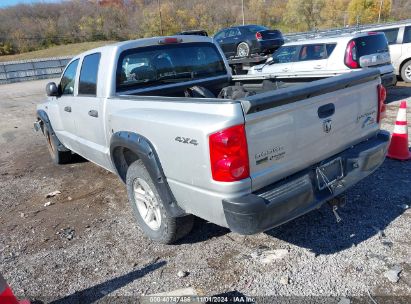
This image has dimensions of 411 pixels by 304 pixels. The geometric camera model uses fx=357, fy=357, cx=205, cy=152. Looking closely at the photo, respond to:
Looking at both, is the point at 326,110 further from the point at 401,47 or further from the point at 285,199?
the point at 401,47

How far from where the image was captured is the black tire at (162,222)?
3154 millimetres

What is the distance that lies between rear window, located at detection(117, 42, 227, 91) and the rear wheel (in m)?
11.3

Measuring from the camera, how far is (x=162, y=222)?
3.25m

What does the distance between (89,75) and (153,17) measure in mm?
69083

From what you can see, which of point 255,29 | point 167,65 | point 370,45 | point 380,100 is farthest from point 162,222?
point 255,29

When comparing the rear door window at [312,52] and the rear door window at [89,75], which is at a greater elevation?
the rear door window at [89,75]

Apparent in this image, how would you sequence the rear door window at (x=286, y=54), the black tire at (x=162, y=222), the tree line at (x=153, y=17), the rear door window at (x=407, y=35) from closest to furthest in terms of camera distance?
the black tire at (x=162, y=222) < the rear door window at (x=286, y=54) < the rear door window at (x=407, y=35) < the tree line at (x=153, y=17)

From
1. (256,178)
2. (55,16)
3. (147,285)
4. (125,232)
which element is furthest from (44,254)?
(55,16)

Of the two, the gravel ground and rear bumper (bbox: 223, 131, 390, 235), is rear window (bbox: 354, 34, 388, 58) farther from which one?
rear bumper (bbox: 223, 131, 390, 235)

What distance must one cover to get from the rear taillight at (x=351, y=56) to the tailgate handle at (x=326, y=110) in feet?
18.9

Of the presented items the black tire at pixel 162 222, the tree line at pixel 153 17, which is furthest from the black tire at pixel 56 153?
the tree line at pixel 153 17

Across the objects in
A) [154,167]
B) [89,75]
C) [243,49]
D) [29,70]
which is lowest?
[29,70]

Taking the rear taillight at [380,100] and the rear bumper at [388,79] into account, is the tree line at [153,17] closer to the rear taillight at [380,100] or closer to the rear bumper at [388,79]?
the rear bumper at [388,79]

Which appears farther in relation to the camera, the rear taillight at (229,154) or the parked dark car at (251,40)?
the parked dark car at (251,40)
